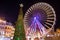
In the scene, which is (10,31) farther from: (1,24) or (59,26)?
(59,26)

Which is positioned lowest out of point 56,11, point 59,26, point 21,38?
point 21,38

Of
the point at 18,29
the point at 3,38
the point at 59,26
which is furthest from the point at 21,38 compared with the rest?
the point at 3,38

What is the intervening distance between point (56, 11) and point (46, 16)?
378 millimetres

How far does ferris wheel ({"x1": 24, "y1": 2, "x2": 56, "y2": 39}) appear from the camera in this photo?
6859mm

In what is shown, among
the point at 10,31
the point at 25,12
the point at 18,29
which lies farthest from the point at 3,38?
the point at 18,29

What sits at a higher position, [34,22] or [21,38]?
[34,22]

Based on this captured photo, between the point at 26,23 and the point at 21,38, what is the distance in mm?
4692

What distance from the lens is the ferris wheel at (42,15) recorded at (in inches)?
270

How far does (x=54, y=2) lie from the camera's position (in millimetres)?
6816

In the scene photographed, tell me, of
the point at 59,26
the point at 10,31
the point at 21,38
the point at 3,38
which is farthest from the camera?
the point at 10,31

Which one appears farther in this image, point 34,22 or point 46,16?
point 34,22

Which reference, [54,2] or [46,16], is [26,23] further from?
[54,2]

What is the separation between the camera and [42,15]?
686cm

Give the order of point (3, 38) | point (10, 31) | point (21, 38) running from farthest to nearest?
1. point (10, 31)
2. point (3, 38)
3. point (21, 38)
